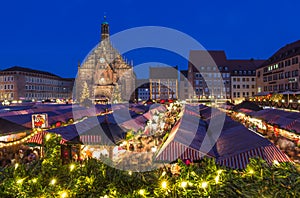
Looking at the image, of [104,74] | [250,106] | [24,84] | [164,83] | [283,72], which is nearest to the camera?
[250,106]

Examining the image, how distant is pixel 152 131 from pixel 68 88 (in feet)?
334

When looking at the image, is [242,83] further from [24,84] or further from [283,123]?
[24,84]

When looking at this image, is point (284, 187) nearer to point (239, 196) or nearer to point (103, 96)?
point (239, 196)

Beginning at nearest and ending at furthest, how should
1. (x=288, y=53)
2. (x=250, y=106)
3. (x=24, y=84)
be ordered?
(x=250, y=106)
(x=288, y=53)
(x=24, y=84)

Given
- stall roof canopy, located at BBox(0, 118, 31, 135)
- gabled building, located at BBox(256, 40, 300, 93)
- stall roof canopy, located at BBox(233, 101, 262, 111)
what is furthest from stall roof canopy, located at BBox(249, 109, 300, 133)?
gabled building, located at BBox(256, 40, 300, 93)

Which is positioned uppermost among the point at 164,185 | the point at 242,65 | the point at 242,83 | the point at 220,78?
the point at 242,65

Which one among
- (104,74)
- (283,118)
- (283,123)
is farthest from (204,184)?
(104,74)

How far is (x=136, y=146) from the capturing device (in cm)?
1404

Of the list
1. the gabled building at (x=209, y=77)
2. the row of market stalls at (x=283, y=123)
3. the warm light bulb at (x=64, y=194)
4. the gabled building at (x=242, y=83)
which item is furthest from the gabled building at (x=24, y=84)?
the warm light bulb at (x=64, y=194)

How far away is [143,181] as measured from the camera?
382cm

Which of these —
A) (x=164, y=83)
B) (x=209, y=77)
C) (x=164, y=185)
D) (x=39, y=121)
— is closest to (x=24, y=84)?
(x=164, y=83)

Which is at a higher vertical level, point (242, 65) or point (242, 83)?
point (242, 65)

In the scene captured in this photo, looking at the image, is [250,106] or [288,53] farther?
[288,53]

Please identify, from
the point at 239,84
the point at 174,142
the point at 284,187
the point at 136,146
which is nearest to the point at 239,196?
the point at 284,187
